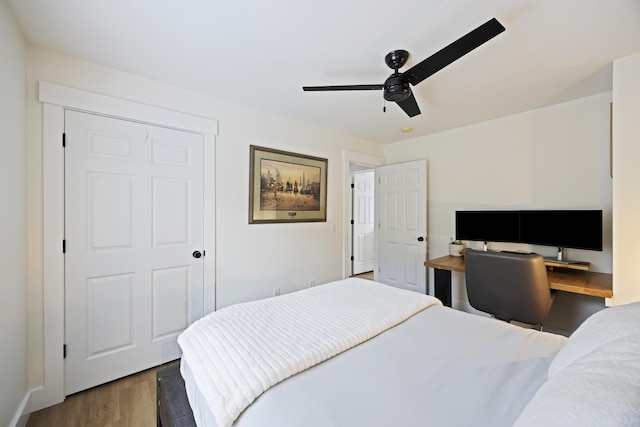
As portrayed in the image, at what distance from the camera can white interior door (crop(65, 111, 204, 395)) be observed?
186 centimetres

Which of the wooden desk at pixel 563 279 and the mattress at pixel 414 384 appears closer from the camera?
the mattress at pixel 414 384

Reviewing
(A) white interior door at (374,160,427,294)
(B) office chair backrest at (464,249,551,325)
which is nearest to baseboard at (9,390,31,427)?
(B) office chair backrest at (464,249,551,325)

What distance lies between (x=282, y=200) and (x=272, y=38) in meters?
1.63

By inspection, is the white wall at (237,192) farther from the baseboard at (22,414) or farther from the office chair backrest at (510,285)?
the office chair backrest at (510,285)

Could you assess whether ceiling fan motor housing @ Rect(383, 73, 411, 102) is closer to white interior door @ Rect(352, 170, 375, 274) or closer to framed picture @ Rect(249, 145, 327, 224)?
framed picture @ Rect(249, 145, 327, 224)

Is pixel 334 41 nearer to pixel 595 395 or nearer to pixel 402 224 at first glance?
pixel 595 395

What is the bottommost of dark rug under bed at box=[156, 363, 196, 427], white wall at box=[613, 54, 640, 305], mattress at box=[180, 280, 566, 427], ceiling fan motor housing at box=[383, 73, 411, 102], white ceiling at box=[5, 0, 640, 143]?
dark rug under bed at box=[156, 363, 196, 427]

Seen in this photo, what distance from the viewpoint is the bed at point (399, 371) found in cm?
54

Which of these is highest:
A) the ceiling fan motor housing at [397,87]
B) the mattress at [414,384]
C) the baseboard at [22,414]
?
the ceiling fan motor housing at [397,87]

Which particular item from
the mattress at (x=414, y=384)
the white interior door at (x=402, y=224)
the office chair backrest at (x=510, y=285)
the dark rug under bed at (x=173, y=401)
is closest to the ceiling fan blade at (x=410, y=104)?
the office chair backrest at (x=510, y=285)

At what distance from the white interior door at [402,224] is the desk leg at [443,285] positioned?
2.04ft

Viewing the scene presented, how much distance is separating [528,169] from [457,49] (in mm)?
2142

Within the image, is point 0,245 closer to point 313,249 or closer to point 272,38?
point 272,38

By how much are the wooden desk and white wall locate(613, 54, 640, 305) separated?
0.14 meters
